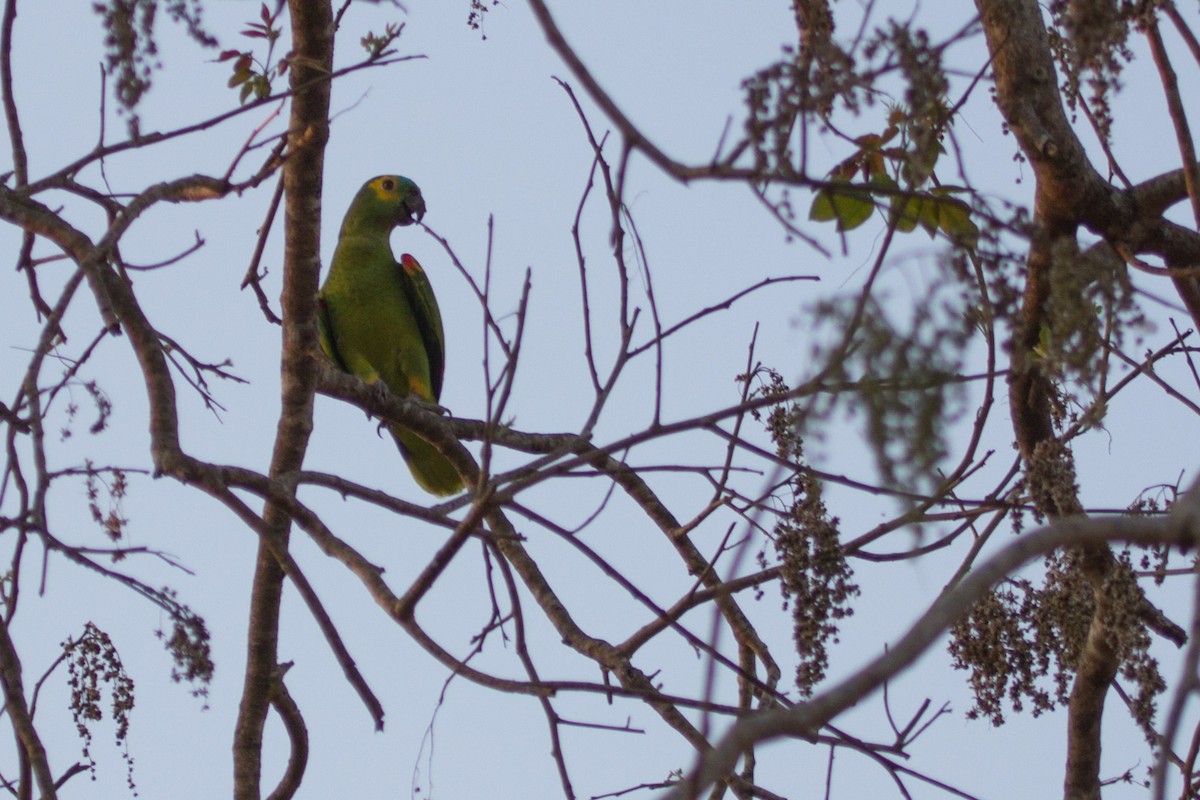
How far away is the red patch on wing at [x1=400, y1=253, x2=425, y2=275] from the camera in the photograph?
626 cm

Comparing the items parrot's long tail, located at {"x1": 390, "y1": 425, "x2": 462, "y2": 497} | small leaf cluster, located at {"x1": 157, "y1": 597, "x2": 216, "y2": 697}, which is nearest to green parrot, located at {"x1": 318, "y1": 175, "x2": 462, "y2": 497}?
parrot's long tail, located at {"x1": 390, "y1": 425, "x2": 462, "y2": 497}

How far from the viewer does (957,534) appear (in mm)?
2854

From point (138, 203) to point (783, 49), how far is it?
1.29m

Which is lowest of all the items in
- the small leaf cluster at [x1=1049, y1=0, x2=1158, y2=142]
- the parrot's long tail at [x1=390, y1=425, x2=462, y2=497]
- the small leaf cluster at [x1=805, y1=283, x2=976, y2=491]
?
the small leaf cluster at [x1=805, y1=283, x2=976, y2=491]

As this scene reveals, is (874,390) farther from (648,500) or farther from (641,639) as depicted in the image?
(648,500)

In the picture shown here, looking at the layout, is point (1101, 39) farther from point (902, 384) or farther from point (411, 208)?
point (411, 208)

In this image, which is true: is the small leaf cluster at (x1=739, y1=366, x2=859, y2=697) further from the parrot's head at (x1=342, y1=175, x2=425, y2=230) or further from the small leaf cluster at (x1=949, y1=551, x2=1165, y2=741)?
the parrot's head at (x1=342, y1=175, x2=425, y2=230)

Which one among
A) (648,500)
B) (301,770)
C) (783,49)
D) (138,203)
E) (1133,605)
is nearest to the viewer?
(783,49)

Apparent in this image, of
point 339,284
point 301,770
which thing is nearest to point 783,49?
point 301,770

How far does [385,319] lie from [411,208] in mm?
798

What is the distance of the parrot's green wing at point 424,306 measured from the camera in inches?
245

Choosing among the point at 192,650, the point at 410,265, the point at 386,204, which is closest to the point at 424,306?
the point at 410,265

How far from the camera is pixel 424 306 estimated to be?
20.5 ft

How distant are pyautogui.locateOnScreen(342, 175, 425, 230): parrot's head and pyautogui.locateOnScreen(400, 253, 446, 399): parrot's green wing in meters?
0.25
